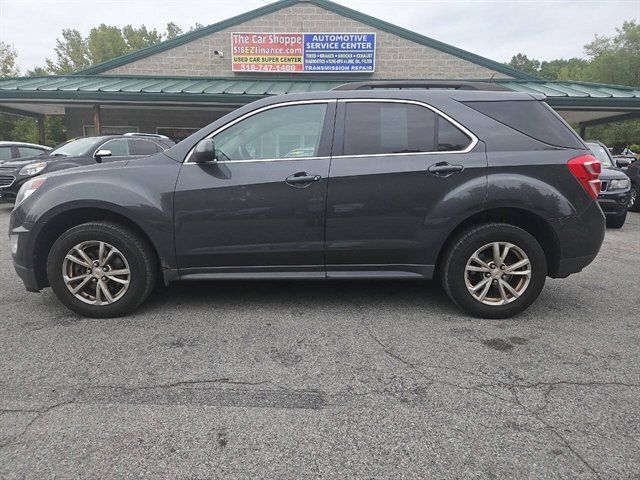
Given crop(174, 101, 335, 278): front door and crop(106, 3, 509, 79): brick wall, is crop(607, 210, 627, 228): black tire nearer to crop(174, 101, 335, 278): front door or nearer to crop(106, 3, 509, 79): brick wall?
crop(174, 101, 335, 278): front door

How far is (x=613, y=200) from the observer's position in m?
8.01

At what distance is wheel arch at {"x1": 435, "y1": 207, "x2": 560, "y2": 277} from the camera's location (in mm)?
3520

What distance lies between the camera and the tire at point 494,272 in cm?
347

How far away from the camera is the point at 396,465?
1930mm

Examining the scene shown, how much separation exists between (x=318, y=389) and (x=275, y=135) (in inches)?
84.1

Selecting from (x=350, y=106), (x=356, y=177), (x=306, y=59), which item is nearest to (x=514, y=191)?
(x=356, y=177)

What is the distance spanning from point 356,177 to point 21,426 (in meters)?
2.69

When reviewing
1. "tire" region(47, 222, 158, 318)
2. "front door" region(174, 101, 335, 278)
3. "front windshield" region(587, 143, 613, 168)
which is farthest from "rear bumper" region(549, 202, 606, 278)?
"front windshield" region(587, 143, 613, 168)

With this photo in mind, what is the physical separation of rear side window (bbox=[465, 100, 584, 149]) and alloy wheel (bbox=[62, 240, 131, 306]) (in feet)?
10.7

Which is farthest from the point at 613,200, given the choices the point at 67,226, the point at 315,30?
the point at 315,30

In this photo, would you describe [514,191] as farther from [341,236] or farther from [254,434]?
[254,434]

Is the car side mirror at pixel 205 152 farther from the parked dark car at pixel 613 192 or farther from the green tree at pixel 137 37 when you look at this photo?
the green tree at pixel 137 37

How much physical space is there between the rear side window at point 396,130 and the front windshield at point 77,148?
7.48 meters

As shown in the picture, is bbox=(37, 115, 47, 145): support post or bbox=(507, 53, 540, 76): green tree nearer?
bbox=(37, 115, 47, 145): support post
